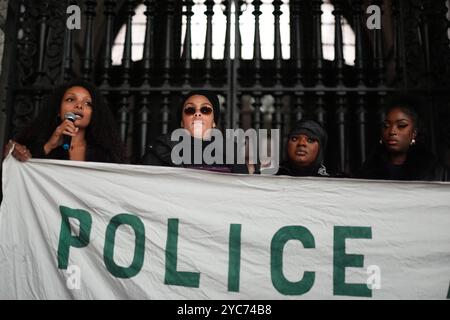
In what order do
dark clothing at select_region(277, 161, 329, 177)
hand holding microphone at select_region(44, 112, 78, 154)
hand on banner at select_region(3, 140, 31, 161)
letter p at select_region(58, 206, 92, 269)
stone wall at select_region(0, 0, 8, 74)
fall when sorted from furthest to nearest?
stone wall at select_region(0, 0, 8, 74), dark clothing at select_region(277, 161, 329, 177), hand holding microphone at select_region(44, 112, 78, 154), hand on banner at select_region(3, 140, 31, 161), letter p at select_region(58, 206, 92, 269)

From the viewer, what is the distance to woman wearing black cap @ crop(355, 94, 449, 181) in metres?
4.79

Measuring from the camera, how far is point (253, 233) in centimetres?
429

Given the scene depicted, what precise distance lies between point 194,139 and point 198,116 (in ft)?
0.54

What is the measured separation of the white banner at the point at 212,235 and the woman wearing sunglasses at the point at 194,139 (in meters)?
0.35

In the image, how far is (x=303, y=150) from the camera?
15.6ft

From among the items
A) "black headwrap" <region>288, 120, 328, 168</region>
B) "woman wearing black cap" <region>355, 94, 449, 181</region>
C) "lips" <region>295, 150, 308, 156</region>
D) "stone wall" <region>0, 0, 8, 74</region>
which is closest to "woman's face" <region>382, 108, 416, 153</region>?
"woman wearing black cap" <region>355, 94, 449, 181</region>

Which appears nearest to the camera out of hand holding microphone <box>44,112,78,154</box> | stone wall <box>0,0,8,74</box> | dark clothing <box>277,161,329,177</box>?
hand holding microphone <box>44,112,78,154</box>

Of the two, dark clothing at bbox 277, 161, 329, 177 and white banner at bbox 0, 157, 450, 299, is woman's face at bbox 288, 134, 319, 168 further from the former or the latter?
white banner at bbox 0, 157, 450, 299

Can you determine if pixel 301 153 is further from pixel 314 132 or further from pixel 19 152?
pixel 19 152

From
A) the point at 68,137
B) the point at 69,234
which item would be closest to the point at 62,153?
the point at 68,137

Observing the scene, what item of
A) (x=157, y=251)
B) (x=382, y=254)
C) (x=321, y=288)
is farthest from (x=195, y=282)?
(x=382, y=254)

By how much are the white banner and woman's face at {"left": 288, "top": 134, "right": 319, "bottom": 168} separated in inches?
15.7
